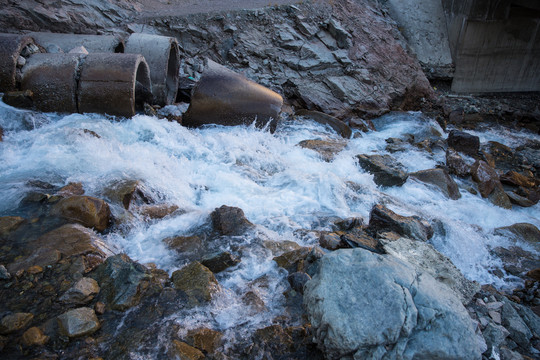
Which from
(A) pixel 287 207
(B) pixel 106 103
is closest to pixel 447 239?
(A) pixel 287 207

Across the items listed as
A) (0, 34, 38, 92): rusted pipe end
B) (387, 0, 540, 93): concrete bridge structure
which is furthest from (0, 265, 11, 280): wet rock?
(387, 0, 540, 93): concrete bridge structure

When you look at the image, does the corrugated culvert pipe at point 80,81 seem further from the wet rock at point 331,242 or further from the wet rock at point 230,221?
the wet rock at point 331,242

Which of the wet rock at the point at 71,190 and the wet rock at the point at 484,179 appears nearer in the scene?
the wet rock at the point at 71,190

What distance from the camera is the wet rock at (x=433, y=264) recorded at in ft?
8.88

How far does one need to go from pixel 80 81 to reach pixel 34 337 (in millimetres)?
3780

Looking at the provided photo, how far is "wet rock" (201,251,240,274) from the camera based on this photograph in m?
2.95

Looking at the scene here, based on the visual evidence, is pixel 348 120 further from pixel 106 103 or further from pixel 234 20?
pixel 106 103

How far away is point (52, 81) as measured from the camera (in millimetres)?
4785

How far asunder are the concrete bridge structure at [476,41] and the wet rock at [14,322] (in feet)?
36.9

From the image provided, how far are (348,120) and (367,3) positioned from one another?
5.03m

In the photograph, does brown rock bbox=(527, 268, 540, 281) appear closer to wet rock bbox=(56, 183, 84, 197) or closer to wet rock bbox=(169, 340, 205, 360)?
wet rock bbox=(169, 340, 205, 360)

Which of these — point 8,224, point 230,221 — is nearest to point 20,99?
point 8,224

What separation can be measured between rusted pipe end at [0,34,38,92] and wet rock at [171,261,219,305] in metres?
3.98

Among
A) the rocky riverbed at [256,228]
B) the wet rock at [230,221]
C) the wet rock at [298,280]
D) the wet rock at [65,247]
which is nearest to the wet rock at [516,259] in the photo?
the rocky riverbed at [256,228]
